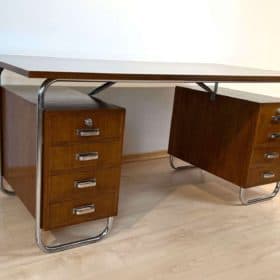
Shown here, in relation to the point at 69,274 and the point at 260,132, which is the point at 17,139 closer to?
the point at 69,274

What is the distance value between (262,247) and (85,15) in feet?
4.58

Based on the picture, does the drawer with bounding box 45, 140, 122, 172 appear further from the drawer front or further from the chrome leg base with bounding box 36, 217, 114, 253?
the drawer front

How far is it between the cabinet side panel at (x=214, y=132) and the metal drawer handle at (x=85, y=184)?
2.65 ft

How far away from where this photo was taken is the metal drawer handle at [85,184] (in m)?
1.32

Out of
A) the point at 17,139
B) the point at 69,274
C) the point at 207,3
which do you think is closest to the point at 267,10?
the point at 207,3

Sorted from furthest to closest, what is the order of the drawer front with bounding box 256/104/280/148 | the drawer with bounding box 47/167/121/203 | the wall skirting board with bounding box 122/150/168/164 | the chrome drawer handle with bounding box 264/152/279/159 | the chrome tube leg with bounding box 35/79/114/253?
the wall skirting board with bounding box 122/150/168/164, the chrome drawer handle with bounding box 264/152/279/159, the drawer front with bounding box 256/104/280/148, the drawer with bounding box 47/167/121/203, the chrome tube leg with bounding box 35/79/114/253

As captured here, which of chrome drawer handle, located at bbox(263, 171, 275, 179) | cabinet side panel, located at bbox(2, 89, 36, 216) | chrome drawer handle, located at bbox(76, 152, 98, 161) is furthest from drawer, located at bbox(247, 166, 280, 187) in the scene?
cabinet side panel, located at bbox(2, 89, 36, 216)

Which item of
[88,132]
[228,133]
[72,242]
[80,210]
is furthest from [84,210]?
[228,133]

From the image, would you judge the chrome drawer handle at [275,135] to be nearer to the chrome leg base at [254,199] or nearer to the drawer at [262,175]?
the drawer at [262,175]

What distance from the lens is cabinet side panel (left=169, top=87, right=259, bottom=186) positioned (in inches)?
70.1

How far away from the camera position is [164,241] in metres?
1.49

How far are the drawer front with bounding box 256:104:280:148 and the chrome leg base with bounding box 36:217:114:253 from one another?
0.82 metres

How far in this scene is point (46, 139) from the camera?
120 cm

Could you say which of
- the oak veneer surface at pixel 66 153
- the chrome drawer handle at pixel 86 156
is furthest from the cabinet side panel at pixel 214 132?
the chrome drawer handle at pixel 86 156
